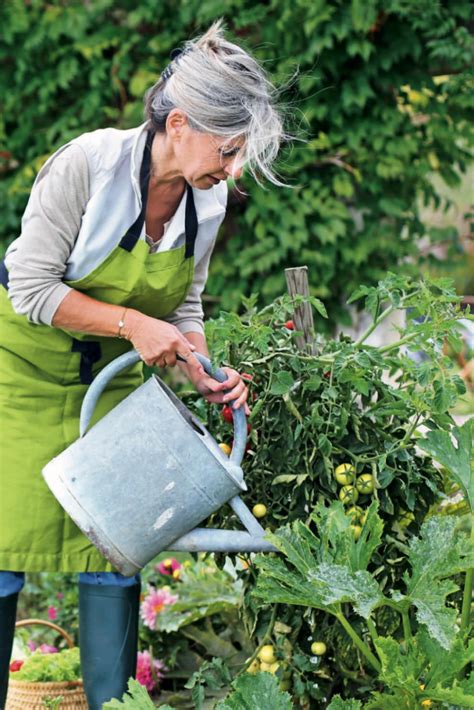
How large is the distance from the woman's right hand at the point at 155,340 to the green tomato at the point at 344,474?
321mm

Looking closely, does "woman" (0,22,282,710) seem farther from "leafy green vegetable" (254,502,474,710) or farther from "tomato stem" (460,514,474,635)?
"tomato stem" (460,514,474,635)

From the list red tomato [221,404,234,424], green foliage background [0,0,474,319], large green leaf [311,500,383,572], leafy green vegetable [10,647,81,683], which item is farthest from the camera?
green foliage background [0,0,474,319]

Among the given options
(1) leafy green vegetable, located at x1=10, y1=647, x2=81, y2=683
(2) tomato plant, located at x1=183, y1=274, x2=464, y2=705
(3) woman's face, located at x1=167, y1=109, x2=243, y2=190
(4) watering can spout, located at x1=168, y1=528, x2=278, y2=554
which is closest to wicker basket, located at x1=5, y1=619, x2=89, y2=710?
(1) leafy green vegetable, located at x1=10, y1=647, x2=81, y2=683

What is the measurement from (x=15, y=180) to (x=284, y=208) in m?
1.04

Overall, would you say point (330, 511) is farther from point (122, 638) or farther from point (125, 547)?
point (122, 638)

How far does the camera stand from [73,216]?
6.26ft

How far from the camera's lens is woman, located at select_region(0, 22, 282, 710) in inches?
73.6

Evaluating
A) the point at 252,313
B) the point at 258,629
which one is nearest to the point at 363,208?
the point at 252,313

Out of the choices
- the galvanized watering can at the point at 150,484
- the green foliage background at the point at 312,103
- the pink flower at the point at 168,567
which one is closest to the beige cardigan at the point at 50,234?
the galvanized watering can at the point at 150,484

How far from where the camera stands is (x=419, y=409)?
1.91 meters

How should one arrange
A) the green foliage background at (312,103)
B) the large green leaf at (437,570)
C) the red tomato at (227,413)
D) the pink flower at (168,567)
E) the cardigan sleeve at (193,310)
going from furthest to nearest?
the green foliage background at (312,103), the pink flower at (168,567), the cardigan sleeve at (193,310), the red tomato at (227,413), the large green leaf at (437,570)

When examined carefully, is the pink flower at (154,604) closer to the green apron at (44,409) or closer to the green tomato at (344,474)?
the green apron at (44,409)

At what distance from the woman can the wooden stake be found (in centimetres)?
18

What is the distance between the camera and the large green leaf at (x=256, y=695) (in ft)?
5.73
